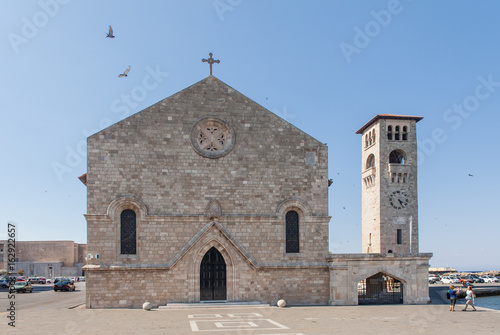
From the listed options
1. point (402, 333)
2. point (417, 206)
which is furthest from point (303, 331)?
point (417, 206)

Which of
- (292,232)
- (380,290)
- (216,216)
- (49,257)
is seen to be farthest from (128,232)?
(49,257)

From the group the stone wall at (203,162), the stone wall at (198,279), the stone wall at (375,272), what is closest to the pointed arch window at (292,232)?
the stone wall at (198,279)

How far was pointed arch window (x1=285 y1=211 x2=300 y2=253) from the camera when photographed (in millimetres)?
24297

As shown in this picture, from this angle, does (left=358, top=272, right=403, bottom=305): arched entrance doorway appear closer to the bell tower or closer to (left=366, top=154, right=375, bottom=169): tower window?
the bell tower

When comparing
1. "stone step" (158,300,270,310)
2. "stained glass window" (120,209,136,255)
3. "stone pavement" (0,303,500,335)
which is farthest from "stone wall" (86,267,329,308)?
"stained glass window" (120,209,136,255)

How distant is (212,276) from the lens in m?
23.3

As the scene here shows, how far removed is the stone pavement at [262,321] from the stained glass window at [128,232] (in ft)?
9.50

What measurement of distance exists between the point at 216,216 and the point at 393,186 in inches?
1327

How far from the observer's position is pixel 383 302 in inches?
973

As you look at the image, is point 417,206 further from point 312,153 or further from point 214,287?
point 214,287

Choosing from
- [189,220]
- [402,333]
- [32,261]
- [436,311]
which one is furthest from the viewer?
[32,261]

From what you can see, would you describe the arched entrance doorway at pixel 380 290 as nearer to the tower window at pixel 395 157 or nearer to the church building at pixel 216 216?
the church building at pixel 216 216

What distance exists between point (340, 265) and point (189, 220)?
7902mm

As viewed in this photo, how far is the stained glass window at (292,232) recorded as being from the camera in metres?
24.3
